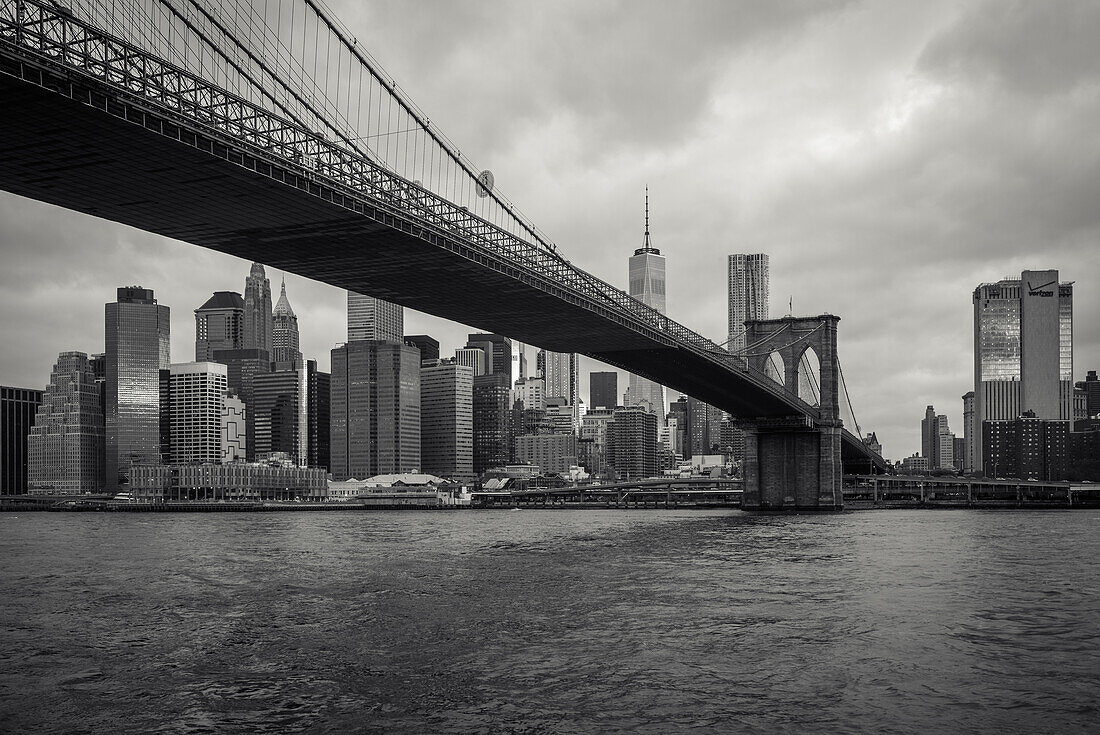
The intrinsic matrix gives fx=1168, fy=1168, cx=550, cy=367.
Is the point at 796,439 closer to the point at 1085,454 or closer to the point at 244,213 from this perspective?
the point at 244,213

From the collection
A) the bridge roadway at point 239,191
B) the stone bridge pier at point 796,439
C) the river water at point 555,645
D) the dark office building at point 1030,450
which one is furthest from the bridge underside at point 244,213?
the dark office building at point 1030,450

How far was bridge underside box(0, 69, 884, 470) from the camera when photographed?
89.4 feet

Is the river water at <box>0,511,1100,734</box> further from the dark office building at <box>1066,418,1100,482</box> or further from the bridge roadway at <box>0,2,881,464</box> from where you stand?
the dark office building at <box>1066,418,1100,482</box>

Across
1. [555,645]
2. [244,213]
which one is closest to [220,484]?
[244,213]

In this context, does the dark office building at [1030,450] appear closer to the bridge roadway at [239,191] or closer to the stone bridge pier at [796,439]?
the stone bridge pier at [796,439]

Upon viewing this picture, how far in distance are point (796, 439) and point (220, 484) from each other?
97347 mm

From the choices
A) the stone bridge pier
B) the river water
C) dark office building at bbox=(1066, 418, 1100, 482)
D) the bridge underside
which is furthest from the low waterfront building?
the river water

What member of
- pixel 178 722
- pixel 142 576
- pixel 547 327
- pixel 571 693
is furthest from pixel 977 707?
pixel 547 327

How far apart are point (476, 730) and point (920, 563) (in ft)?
80.6

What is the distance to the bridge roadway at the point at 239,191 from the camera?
25547 mm

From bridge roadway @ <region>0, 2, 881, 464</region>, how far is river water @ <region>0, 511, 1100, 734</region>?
34.5ft

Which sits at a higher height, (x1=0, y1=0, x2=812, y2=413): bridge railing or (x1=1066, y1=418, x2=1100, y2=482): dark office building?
(x1=0, y1=0, x2=812, y2=413): bridge railing

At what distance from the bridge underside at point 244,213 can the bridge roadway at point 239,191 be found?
0.05m

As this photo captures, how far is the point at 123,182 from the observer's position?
Result: 1229 inches
